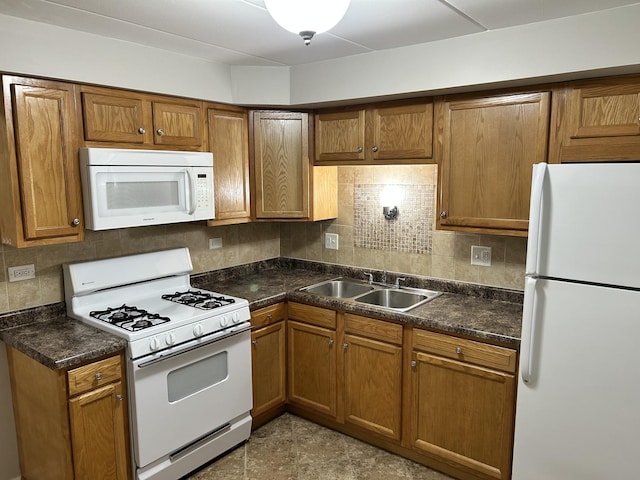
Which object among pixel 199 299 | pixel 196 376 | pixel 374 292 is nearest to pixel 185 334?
pixel 196 376

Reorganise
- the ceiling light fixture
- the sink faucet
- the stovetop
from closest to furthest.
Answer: the ceiling light fixture, the stovetop, the sink faucet

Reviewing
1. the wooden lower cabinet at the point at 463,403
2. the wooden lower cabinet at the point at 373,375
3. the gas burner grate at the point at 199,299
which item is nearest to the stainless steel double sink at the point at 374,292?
the wooden lower cabinet at the point at 373,375

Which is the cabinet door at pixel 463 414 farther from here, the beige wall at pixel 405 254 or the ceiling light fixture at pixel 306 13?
the ceiling light fixture at pixel 306 13

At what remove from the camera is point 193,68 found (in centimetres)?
272

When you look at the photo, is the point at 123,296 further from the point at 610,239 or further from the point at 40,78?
the point at 610,239

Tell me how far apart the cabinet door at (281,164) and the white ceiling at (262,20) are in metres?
0.59

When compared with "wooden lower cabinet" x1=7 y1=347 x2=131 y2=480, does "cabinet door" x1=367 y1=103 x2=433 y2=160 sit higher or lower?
higher

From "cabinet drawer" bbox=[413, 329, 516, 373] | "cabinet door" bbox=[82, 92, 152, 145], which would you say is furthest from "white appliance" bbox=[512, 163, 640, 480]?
"cabinet door" bbox=[82, 92, 152, 145]

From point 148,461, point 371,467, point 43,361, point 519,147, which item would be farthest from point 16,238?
point 519,147

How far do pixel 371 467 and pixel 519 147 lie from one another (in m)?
1.92

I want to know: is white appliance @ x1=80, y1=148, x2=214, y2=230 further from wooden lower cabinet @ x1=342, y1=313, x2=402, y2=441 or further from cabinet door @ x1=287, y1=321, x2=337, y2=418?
wooden lower cabinet @ x1=342, y1=313, x2=402, y2=441

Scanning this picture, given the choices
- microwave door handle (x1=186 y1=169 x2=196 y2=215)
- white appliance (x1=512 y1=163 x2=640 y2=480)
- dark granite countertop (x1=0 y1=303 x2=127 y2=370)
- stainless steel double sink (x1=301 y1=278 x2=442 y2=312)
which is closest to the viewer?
white appliance (x1=512 y1=163 x2=640 y2=480)

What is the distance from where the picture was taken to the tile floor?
260cm

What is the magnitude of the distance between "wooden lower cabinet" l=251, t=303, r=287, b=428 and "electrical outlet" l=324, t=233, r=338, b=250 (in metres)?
0.68
